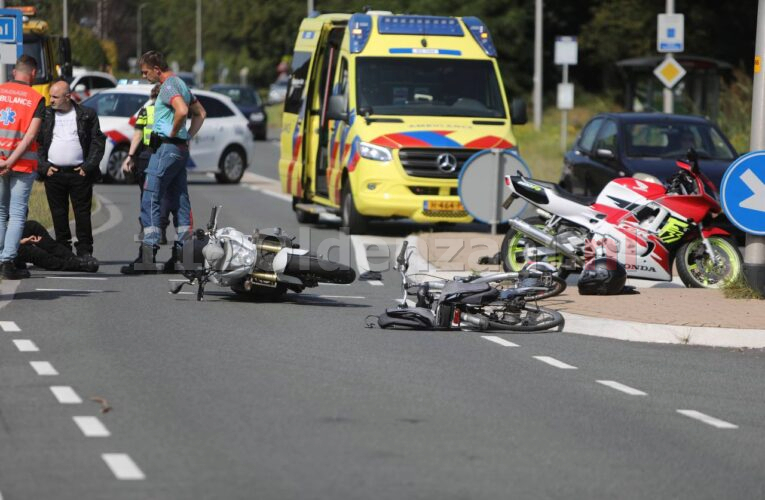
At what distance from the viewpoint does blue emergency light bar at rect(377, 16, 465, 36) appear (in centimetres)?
2042

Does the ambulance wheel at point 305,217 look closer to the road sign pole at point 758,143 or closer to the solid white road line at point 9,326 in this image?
the road sign pole at point 758,143

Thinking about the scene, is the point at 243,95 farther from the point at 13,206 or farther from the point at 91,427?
the point at 91,427

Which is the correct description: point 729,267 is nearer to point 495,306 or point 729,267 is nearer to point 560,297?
point 560,297

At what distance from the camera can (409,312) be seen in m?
11.8

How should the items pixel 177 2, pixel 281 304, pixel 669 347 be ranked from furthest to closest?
1. pixel 177 2
2. pixel 281 304
3. pixel 669 347

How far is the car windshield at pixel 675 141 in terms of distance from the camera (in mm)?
20297

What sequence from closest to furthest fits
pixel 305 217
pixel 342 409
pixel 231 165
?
pixel 342 409 < pixel 305 217 < pixel 231 165

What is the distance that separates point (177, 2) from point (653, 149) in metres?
98.3

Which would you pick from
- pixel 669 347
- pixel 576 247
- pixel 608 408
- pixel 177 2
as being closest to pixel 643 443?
pixel 608 408

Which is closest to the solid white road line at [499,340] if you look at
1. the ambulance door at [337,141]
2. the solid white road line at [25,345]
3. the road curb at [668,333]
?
the road curb at [668,333]

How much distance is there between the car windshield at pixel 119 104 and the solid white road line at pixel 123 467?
21759 millimetres

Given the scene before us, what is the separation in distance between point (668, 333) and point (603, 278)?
5.69 ft

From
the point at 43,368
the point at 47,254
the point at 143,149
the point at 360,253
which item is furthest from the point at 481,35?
the point at 43,368

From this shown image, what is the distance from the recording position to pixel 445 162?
63.2 feet
